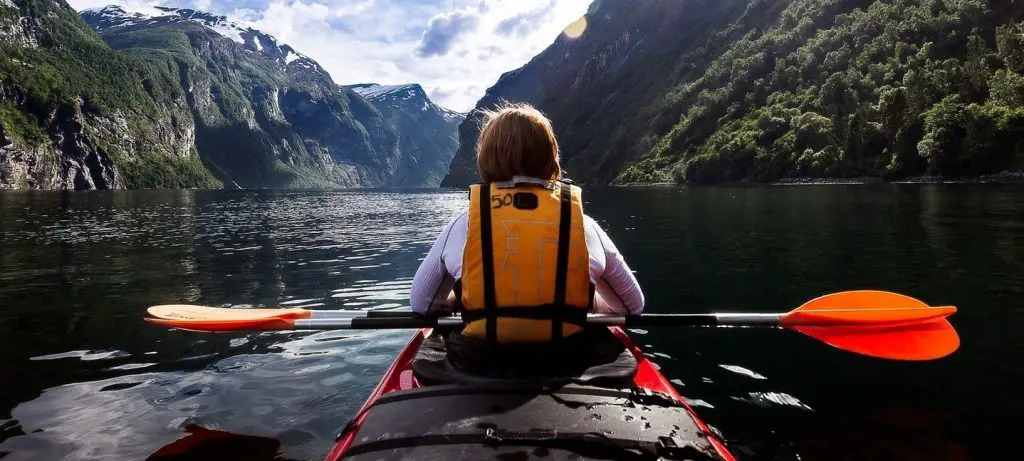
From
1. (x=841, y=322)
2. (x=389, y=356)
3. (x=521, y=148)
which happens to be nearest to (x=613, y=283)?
(x=521, y=148)

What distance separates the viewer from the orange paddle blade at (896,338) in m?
6.36

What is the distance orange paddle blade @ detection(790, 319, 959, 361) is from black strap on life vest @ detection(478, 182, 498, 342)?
3887 mm

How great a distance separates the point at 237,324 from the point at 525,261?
13.1 feet

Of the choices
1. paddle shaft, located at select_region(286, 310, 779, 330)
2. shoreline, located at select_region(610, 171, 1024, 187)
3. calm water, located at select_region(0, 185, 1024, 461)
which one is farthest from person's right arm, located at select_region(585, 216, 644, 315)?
shoreline, located at select_region(610, 171, 1024, 187)

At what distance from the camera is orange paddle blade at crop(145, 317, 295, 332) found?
6488mm

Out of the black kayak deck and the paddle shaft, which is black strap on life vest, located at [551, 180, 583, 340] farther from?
the paddle shaft

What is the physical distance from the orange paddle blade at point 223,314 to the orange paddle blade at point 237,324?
0.05 meters

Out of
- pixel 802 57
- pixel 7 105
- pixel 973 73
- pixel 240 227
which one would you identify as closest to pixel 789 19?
pixel 802 57

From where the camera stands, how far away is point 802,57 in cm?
14750

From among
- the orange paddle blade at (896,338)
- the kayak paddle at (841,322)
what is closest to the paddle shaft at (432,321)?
the kayak paddle at (841,322)

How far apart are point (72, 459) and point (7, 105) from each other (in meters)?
223

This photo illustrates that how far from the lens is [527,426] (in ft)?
11.2

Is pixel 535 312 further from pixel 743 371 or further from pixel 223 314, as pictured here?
pixel 743 371

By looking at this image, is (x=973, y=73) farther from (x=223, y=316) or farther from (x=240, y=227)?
(x=223, y=316)
